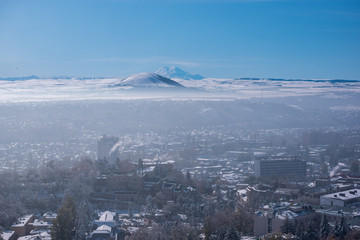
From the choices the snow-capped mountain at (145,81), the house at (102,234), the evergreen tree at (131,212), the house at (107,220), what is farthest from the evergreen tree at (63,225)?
the snow-capped mountain at (145,81)

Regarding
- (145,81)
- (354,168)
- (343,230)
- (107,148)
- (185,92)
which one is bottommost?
(354,168)

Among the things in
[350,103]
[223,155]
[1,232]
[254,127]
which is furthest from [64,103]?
[1,232]

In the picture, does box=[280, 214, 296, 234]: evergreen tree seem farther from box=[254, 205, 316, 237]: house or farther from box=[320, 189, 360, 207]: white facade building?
box=[320, 189, 360, 207]: white facade building

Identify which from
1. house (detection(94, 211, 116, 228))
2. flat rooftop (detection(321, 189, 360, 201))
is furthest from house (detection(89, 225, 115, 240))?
flat rooftop (detection(321, 189, 360, 201))

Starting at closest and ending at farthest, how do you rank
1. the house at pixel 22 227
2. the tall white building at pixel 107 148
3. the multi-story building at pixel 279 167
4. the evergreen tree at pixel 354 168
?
the house at pixel 22 227 < the multi-story building at pixel 279 167 < the evergreen tree at pixel 354 168 < the tall white building at pixel 107 148

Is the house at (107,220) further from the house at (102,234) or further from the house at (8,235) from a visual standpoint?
the house at (8,235)

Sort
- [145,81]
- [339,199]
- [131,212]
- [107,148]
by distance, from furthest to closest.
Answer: [145,81] < [107,148] < [339,199] < [131,212]

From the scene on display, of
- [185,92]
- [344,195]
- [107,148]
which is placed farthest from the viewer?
[185,92]

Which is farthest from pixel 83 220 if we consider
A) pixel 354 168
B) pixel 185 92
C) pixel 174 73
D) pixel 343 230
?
pixel 174 73

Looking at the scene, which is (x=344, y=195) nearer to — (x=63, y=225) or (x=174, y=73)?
(x=63, y=225)
